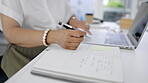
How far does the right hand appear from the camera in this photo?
1.91 feet

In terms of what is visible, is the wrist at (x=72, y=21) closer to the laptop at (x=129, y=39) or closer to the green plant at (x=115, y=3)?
the laptop at (x=129, y=39)

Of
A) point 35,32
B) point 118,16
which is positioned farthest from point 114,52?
point 118,16

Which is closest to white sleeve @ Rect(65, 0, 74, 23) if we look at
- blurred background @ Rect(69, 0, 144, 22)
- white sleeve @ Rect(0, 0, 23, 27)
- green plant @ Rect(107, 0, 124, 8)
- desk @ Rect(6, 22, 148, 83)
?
white sleeve @ Rect(0, 0, 23, 27)

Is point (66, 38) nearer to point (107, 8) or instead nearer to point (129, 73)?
point (129, 73)

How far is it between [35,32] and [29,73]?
219 mm

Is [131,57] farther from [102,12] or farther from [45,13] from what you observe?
[102,12]

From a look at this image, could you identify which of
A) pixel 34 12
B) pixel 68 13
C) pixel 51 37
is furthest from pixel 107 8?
pixel 51 37

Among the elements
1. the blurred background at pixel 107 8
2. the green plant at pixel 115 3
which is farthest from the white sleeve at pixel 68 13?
the green plant at pixel 115 3

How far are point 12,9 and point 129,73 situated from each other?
1.73 feet

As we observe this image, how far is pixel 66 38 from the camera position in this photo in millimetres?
579

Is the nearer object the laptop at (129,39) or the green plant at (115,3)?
the laptop at (129,39)

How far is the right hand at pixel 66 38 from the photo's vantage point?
581 millimetres

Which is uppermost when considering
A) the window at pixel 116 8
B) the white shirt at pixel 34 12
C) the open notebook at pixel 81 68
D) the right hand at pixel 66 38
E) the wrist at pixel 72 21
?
the white shirt at pixel 34 12

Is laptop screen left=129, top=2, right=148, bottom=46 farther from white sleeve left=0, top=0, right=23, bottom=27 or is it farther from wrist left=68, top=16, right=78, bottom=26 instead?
white sleeve left=0, top=0, right=23, bottom=27
